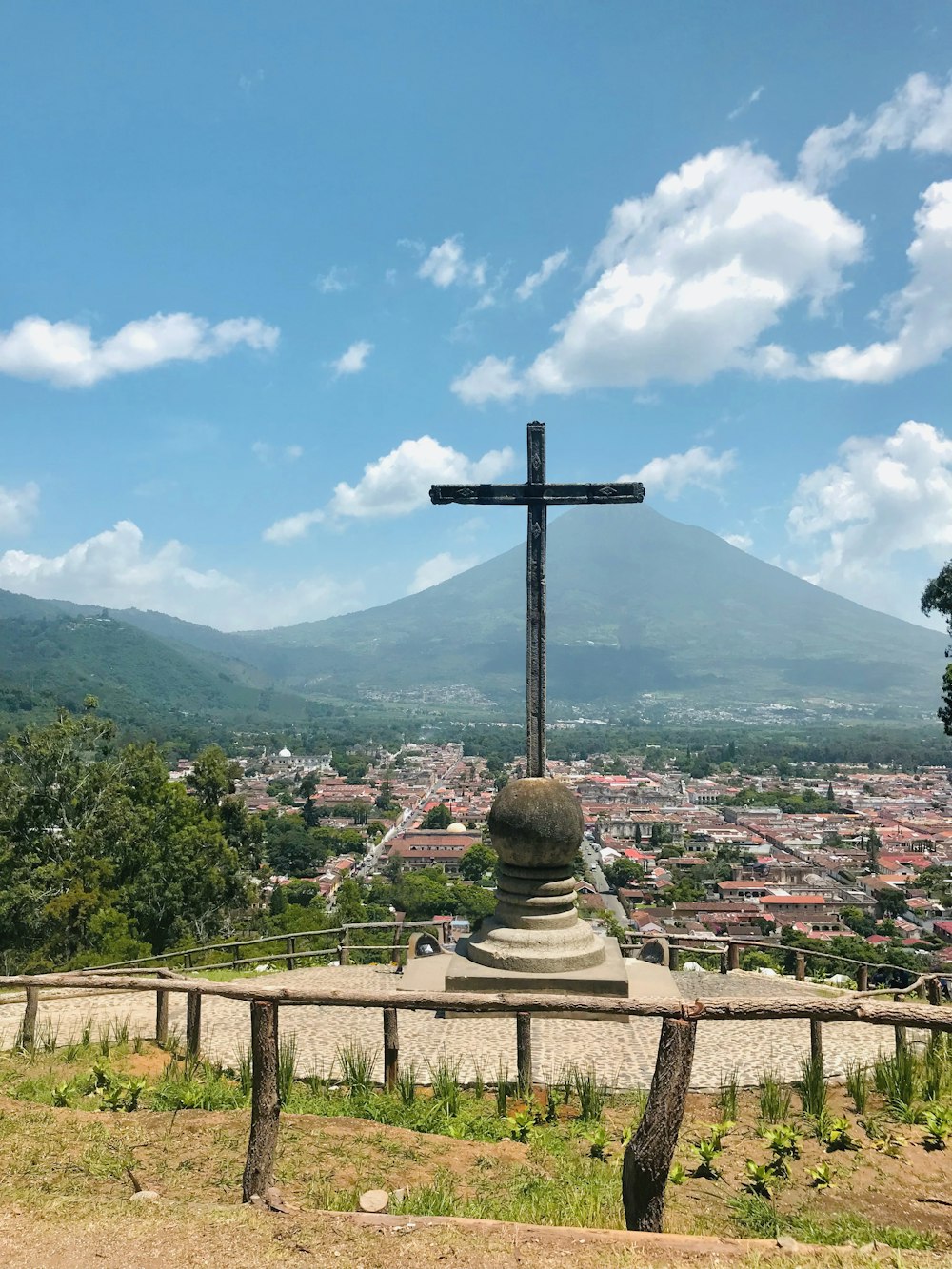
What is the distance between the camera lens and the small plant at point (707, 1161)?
453 cm

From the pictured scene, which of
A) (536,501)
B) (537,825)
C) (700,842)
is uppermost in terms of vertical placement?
(536,501)

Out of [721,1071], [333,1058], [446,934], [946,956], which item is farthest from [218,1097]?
[946,956]

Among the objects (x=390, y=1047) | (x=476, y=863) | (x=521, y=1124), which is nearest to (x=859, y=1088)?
(x=521, y=1124)

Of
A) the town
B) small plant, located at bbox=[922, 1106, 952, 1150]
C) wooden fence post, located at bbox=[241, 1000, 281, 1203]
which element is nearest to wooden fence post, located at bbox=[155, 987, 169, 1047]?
wooden fence post, located at bbox=[241, 1000, 281, 1203]

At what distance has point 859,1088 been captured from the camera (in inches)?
225

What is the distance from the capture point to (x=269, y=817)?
55250 mm

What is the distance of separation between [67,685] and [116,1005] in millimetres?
128805

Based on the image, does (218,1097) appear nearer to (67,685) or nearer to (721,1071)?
(721,1071)

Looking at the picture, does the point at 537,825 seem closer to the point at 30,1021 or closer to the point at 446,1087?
the point at 446,1087

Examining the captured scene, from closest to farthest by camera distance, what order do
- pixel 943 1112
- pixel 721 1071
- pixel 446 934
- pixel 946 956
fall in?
pixel 943 1112
pixel 721 1071
pixel 446 934
pixel 946 956

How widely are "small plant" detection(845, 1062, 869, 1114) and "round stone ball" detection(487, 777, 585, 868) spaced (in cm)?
319

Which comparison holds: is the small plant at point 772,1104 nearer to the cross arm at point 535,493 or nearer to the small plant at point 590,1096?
the small plant at point 590,1096

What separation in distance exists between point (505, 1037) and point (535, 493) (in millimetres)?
5733

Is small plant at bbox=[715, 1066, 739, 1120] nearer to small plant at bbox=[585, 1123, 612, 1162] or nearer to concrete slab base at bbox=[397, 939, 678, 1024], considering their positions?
small plant at bbox=[585, 1123, 612, 1162]
